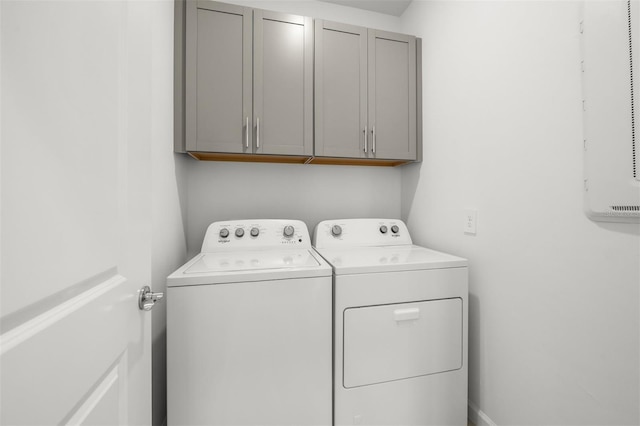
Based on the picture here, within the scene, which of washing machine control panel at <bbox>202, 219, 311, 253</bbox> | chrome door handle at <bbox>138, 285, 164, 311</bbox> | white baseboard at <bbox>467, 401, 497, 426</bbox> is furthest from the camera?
washing machine control panel at <bbox>202, 219, 311, 253</bbox>

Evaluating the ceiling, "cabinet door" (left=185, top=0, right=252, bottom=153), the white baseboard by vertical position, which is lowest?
the white baseboard

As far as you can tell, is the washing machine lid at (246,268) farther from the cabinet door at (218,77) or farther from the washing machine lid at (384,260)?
the cabinet door at (218,77)

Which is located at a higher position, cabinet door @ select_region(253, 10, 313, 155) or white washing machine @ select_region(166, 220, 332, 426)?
cabinet door @ select_region(253, 10, 313, 155)

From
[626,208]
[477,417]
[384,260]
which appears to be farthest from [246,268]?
[477,417]

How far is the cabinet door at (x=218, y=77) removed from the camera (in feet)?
4.68

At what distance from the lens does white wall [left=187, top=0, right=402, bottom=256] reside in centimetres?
178

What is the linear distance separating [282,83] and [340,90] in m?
0.37

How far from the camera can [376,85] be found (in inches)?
67.2

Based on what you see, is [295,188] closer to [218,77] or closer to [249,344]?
[218,77]

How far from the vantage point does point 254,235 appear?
5.20 ft

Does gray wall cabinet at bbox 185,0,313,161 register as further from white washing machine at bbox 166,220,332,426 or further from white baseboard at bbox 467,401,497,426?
white baseboard at bbox 467,401,497,426

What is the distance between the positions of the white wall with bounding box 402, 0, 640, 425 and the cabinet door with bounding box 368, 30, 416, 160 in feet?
0.68

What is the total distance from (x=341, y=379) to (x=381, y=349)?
0.22 metres

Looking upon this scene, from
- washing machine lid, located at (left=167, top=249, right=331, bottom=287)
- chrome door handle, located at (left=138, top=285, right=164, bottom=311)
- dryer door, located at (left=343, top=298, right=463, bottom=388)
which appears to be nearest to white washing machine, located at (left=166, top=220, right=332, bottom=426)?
washing machine lid, located at (left=167, top=249, right=331, bottom=287)
